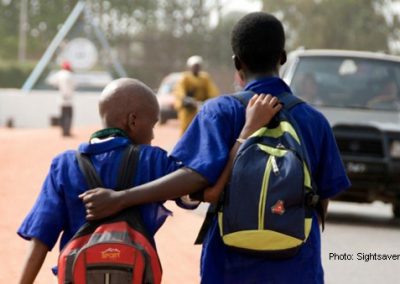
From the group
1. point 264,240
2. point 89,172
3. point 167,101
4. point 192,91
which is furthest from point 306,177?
point 167,101

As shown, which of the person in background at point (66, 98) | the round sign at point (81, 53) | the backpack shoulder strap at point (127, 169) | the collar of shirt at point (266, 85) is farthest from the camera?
the round sign at point (81, 53)

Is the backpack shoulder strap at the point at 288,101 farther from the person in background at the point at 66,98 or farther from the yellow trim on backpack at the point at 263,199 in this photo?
the person in background at the point at 66,98

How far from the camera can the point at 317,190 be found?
14.2ft

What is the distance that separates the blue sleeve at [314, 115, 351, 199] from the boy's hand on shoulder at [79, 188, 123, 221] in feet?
2.45

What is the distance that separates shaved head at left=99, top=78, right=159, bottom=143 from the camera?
429 centimetres

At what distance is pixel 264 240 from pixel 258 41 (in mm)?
719

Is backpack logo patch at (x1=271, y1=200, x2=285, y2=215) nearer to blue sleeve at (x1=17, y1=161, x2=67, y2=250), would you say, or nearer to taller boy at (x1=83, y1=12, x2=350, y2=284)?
taller boy at (x1=83, y1=12, x2=350, y2=284)

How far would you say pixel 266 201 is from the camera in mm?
3951

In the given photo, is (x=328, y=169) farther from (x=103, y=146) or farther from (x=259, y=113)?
(x=103, y=146)

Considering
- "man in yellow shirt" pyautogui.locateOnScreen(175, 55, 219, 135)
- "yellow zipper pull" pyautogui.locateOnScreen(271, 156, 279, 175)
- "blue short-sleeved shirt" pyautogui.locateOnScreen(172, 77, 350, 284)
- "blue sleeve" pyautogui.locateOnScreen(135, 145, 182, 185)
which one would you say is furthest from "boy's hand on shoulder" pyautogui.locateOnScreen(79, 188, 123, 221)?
"man in yellow shirt" pyautogui.locateOnScreen(175, 55, 219, 135)

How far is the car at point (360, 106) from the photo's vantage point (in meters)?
12.2

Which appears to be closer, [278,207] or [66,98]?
[278,207]

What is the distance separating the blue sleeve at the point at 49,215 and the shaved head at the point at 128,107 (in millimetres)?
274

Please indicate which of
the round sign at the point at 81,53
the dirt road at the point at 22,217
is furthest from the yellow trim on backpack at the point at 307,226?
the round sign at the point at 81,53
